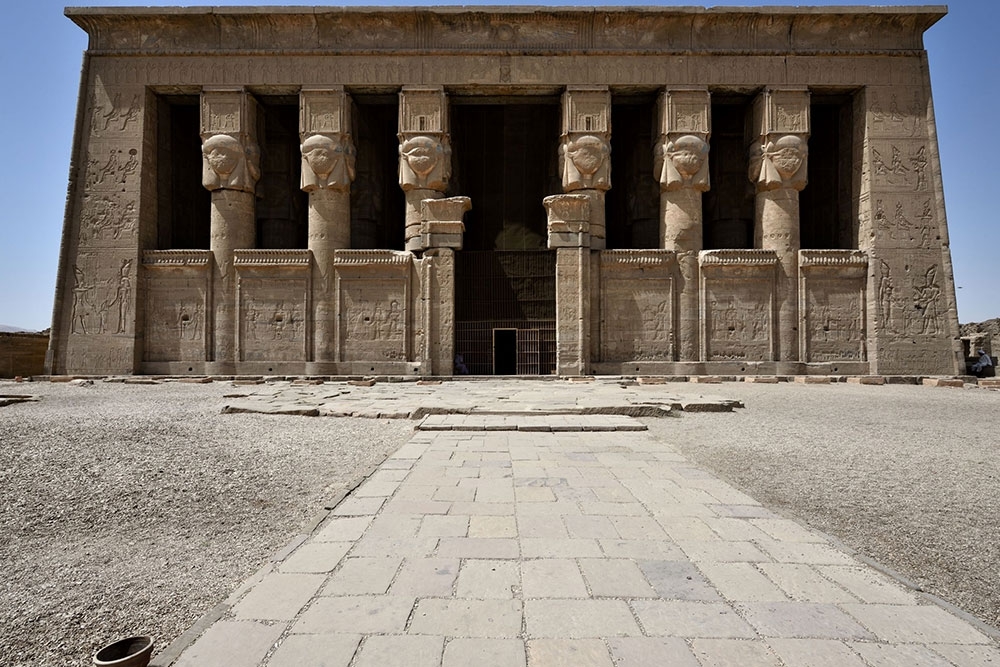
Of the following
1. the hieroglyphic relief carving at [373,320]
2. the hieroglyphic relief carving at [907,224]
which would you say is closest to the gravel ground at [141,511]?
the hieroglyphic relief carving at [373,320]

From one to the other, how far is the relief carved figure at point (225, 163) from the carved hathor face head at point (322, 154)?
1780 millimetres

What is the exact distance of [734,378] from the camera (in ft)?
43.1

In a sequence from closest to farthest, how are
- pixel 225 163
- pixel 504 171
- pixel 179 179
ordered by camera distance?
pixel 225 163
pixel 179 179
pixel 504 171

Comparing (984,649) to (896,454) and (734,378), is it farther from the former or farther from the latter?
(734,378)

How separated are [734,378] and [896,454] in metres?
8.91

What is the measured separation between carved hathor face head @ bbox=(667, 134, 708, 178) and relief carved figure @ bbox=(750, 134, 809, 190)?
1786mm

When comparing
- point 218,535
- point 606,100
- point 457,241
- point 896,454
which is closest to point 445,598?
point 218,535

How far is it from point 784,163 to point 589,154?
17.9 ft

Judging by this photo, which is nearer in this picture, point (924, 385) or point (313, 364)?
point (924, 385)

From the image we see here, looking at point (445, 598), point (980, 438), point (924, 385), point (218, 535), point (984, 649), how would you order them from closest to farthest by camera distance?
point (984, 649), point (445, 598), point (218, 535), point (980, 438), point (924, 385)

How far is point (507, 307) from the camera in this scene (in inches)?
614

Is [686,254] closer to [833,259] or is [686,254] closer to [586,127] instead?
[833,259]

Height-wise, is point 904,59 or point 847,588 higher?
point 904,59

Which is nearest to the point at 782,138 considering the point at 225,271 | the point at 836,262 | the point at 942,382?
the point at 836,262
